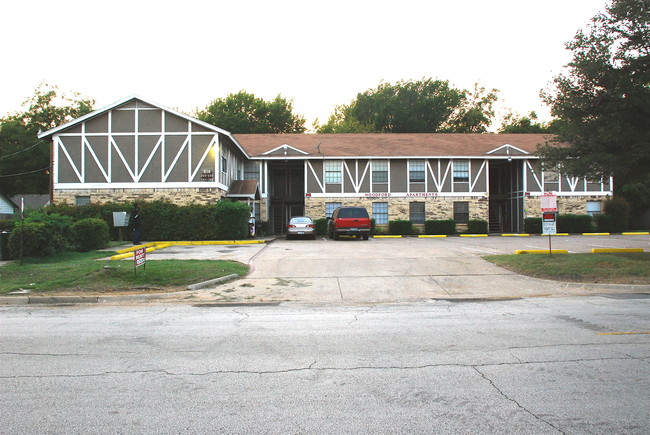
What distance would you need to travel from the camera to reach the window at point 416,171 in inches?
1318

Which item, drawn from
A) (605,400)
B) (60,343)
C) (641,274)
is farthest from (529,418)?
(641,274)

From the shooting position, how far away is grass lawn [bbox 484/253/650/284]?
39.9ft

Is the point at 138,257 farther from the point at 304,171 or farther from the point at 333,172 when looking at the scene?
the point at 304,171

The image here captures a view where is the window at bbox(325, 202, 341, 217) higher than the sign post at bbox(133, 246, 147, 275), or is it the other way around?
the window at bbox(325, 202, 341, 217)

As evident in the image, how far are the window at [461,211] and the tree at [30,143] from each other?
4198 centimetres

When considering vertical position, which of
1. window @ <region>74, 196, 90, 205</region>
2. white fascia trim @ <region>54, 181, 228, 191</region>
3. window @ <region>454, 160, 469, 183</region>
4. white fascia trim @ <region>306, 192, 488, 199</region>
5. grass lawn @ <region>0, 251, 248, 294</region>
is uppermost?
window @ <region>454, 160, 469, 183</region>

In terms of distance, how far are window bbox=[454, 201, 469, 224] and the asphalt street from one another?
25.4 meters

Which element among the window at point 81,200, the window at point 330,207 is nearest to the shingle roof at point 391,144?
the window at point 330,207

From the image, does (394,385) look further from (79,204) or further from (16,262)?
(79,204)

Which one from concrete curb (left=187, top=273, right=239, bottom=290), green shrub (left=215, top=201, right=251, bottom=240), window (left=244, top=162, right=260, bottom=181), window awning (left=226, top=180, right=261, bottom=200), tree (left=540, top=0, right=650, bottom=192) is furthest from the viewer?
window (left=244, top=162, right=260, bottom=181)

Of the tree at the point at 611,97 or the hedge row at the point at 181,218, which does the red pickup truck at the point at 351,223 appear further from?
the tree at the point at 611,97

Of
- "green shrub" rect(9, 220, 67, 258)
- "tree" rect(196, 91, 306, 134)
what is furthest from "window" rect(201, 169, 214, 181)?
"tree" rect(196, 91, 306, 134)

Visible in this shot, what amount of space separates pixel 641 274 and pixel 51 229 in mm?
18117

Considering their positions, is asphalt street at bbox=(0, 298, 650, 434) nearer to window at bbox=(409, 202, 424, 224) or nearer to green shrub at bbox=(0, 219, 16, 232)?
green shrub at bbox=(0, 219, 16, 232)
